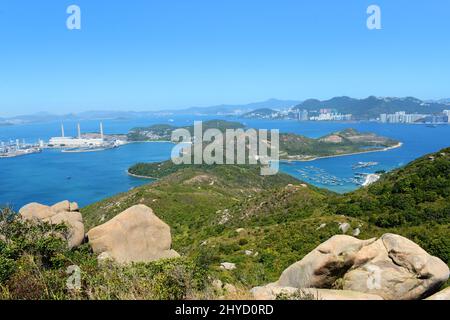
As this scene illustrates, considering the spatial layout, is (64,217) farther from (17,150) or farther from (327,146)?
(17,150)

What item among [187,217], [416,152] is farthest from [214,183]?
[416,152]

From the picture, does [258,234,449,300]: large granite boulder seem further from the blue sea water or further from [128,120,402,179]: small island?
[128,120,402,179]: small island

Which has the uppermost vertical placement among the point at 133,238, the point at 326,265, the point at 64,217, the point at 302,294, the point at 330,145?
the point at 302,294

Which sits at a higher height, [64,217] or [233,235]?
[64,217]

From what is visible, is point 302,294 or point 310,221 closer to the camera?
point 302,294

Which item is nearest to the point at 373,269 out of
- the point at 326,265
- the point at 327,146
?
the point at 326,265

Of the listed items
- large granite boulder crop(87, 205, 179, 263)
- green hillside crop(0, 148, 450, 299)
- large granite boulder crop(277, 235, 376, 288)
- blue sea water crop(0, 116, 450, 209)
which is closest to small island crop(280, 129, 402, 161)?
blue sea water crop(0, 116, 450, 209)

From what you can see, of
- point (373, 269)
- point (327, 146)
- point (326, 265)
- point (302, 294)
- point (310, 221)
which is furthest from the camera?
point (327, 146)

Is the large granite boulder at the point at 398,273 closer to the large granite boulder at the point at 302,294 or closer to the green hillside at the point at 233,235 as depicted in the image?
the large granite boulder at the point at 302,294

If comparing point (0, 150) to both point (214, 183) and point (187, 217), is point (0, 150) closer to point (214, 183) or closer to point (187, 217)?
point (214, 183)
